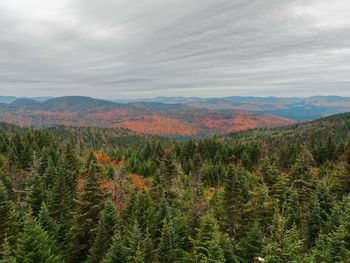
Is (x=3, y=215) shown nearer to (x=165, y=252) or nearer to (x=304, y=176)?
(x=165, y=252)

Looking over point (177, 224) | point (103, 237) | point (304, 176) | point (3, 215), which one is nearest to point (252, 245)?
point (177, 224)

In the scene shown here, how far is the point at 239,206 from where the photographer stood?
2495cm

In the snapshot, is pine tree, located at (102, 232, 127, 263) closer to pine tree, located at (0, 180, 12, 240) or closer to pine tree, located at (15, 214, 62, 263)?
pine tree, located at (15, 214, 62, 263)

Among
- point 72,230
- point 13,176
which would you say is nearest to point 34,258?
point 72,230


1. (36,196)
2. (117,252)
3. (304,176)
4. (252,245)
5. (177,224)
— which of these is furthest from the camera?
(304,176)

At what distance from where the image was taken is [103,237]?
18844mm

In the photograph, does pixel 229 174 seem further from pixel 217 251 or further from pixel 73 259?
pixel 73 259

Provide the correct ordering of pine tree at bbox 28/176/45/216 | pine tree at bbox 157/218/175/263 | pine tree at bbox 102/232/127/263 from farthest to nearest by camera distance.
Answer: pine tree at bbox 28/176/45/216 → pine tree at bbox 157/218/175/263 → pine tree at bbox 102/232/127/263

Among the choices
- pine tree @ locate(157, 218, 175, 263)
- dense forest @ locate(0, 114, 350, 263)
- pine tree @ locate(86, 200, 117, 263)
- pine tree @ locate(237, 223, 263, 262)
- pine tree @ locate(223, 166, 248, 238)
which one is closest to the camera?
dense forest @ locate(0, 114, 350, 263)

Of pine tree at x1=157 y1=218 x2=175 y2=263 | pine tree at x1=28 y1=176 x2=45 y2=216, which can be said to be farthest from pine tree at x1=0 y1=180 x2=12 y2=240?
pine tree at x1=157 y1=218 x2=175 y2=263

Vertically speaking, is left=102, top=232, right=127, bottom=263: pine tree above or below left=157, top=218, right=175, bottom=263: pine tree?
above

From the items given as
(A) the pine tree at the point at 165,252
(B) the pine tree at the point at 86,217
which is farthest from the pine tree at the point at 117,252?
(B) the pine tree at the point at 86,217

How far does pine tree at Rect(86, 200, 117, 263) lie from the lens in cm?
1871

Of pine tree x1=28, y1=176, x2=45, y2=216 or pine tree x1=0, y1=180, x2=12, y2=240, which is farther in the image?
pine tree x1=28, y1=176, x2=45, y2=216
